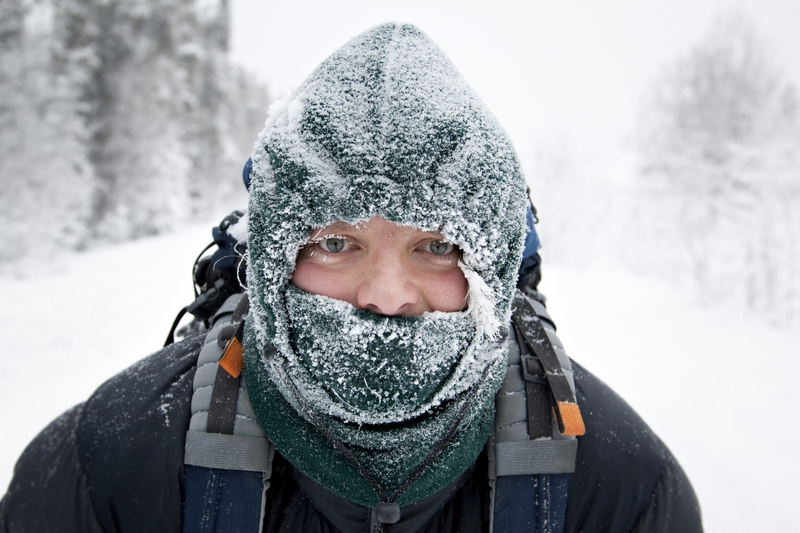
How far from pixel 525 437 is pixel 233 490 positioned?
2.63 feet

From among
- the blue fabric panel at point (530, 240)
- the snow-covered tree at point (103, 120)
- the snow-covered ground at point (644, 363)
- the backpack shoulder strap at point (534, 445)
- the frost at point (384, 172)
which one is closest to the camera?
the frost at point (384, 172)

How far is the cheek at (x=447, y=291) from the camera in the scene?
4.00 feet

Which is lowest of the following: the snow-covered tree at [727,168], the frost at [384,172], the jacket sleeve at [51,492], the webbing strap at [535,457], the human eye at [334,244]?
the jacket sleeve at [51,492]

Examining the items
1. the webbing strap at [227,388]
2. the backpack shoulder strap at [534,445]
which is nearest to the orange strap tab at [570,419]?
the backpack shoulder strap at [534,445]

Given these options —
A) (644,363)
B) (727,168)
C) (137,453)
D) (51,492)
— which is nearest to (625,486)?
(137,453)

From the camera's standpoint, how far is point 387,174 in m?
1.10

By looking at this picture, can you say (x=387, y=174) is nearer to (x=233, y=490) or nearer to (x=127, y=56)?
(x=233, y=490)

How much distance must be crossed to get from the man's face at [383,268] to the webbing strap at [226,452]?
0.45 meters

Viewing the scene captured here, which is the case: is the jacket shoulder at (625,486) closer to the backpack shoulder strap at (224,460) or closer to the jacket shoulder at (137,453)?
the backpack shoulder strap at (224,460)

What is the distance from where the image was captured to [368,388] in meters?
1.13

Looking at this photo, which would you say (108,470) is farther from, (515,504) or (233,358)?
(515,504)

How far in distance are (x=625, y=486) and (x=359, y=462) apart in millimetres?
772

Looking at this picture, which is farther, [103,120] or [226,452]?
[103,120]

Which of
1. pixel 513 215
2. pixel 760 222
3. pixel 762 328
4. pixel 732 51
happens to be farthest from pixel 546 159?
pixel 513 215
